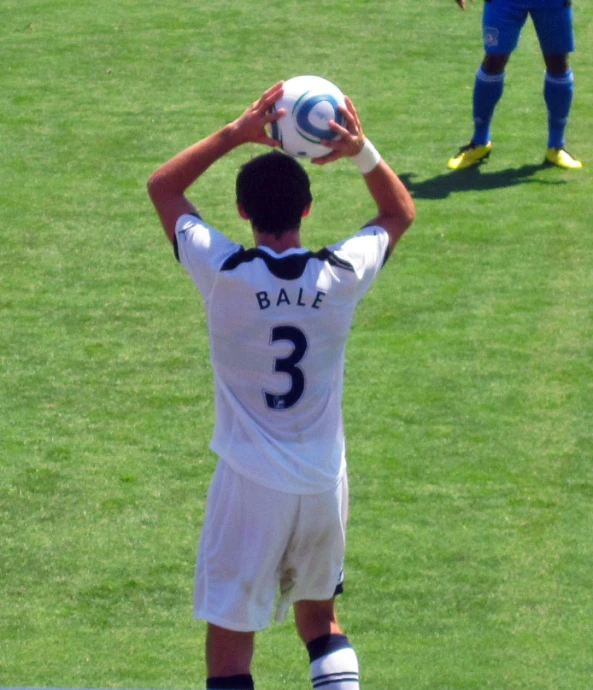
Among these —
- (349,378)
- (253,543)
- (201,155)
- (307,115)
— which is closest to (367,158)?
(307,115)

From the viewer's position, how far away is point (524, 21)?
942 cm

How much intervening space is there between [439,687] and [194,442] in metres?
2.20

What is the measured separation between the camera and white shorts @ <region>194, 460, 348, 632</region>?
3656 mm

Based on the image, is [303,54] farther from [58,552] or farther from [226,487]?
[226,487]

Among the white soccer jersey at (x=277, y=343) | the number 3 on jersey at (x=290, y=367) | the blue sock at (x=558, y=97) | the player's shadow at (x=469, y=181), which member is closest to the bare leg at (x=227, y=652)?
the white soccer jersey at (x=277, y=343)

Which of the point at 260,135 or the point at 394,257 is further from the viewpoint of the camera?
the point at 394,257

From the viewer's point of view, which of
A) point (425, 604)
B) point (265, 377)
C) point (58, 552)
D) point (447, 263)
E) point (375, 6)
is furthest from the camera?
point (375, 6)

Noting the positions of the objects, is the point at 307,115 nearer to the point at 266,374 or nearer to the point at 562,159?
the point at 266,374

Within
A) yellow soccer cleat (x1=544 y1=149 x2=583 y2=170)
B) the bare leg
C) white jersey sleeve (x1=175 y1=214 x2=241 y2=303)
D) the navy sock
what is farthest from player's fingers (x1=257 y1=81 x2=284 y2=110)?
yellow soccer cleat (x1=544 y1=149 x2=583 y2=170)

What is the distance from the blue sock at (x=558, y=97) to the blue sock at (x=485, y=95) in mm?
361

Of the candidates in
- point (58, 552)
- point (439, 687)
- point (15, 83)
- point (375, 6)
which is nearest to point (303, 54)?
point (375, 6)

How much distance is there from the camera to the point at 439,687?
186 inches

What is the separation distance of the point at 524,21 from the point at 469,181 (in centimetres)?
122

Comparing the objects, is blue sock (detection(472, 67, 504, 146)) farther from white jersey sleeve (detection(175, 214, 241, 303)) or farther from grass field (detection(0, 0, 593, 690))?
white jersey sleeve (detection(175, 214, 241, 303))
